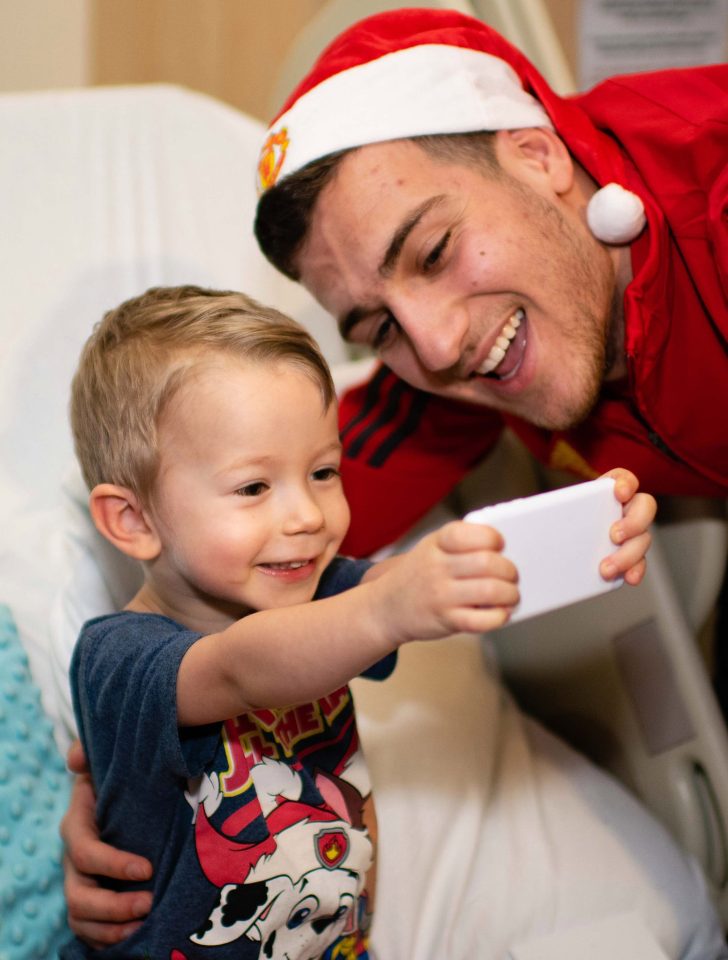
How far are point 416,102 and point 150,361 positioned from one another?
1.58 ft

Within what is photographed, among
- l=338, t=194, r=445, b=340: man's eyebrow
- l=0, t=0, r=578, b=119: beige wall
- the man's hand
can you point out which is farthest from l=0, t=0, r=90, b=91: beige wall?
the man's hand

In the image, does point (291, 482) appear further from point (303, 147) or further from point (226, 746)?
point (303, 147)

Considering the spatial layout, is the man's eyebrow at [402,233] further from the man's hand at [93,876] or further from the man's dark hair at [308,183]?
the man's hand at [93,876]

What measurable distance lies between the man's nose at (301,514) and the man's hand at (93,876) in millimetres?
355

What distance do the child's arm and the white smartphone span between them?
17 millimetres

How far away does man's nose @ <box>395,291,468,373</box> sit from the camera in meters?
1.08

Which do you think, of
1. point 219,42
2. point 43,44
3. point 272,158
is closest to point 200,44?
point 219,42

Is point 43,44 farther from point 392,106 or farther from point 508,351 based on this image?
point 508,351

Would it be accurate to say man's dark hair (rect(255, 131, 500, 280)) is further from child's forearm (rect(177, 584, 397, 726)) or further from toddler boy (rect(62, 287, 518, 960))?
child's forearm (rect(177, 584, 397, 726))

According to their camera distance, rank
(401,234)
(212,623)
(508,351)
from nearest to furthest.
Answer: (212,623), (401,234), (508,351)

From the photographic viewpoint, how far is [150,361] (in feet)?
2.81

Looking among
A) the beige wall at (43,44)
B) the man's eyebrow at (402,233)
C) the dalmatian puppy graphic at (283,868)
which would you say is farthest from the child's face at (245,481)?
the beige wall at (43,44)

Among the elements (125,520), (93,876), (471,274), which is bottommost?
(93,876)

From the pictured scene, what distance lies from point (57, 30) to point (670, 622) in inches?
62.1
